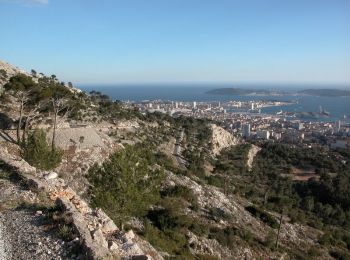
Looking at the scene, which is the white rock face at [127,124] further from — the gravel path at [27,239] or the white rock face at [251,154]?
the gravel path at [27,239]

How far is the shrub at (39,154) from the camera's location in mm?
17944

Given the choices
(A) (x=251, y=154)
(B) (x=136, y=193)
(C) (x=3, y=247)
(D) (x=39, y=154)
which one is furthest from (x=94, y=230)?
(A) (x=251, y=154)

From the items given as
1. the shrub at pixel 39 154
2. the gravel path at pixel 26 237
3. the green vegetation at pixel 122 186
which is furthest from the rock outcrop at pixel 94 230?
the shrub at pixel 39 154

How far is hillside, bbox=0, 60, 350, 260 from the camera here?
30.8 feet

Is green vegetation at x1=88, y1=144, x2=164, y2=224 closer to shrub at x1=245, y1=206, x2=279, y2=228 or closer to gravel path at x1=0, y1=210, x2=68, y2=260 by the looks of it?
gravel path at x1=0, y1=210, x2=68, y2=260

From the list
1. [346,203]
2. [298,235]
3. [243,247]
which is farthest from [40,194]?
[346,203]

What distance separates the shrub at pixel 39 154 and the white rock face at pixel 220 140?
44.6 m

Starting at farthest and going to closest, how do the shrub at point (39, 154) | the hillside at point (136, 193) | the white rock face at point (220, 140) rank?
the white rock face at point (220, 140), the shrub at point (39, 154), the hillside at point (136, 193)

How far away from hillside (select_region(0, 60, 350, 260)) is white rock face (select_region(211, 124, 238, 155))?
94 cm

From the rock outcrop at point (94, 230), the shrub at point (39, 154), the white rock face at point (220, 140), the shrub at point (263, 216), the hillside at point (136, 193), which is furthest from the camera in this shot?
the white rock face at point (220, 140)

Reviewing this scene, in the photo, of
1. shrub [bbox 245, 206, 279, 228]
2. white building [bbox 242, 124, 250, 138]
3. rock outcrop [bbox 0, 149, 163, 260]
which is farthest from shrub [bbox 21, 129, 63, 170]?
white building [bbox 242, 124, 250, 138]

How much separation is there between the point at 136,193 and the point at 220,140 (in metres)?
54.3

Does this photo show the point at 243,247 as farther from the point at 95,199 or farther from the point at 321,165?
the point at 321,165

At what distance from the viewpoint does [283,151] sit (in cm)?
6794
